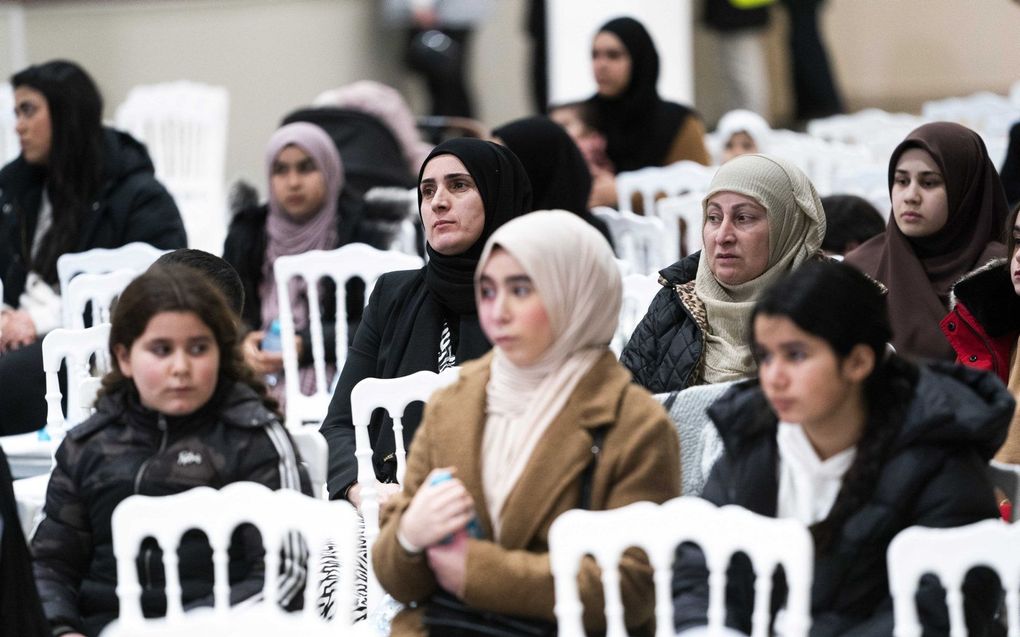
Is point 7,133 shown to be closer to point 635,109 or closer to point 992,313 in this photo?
point 635,109

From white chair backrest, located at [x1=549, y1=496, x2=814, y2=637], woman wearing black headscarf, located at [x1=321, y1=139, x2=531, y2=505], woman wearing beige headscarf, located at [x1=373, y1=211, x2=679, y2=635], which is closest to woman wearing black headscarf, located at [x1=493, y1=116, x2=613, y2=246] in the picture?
woman wearing black headscarf, located at [x1=321, y1=139, x2=531, y2=505]

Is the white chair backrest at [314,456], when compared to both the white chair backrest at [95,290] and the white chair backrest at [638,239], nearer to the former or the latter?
the white chair backrest at [95,290]

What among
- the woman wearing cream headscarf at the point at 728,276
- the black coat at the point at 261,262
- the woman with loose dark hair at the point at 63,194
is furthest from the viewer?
the woman with loose dark hair at the point at 63,194

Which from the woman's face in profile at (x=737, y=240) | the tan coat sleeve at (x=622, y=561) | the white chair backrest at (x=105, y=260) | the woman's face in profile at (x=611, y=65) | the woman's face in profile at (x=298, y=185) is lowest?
the tan coat sleeve at (x=622, y=561)

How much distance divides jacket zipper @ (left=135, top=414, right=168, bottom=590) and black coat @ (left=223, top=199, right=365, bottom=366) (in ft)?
6.64

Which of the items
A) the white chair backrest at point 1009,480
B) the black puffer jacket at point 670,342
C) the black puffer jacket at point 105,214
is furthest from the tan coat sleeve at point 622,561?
the black puffer jacket at point 105,214

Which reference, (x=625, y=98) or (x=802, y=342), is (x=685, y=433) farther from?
(x=625, y=98)

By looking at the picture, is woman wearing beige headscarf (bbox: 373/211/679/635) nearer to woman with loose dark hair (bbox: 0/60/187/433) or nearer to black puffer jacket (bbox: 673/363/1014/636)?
black puffer jacket (bbox: 673/363/1014/636)

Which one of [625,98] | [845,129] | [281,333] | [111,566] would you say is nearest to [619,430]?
[111,566]

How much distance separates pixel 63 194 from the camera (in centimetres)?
513

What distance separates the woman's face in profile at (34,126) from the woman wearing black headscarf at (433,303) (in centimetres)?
206

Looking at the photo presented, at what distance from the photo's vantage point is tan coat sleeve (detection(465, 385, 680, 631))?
2365mm

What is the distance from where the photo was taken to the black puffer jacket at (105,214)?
5.11 meters

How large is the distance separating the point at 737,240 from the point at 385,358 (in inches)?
33.5
